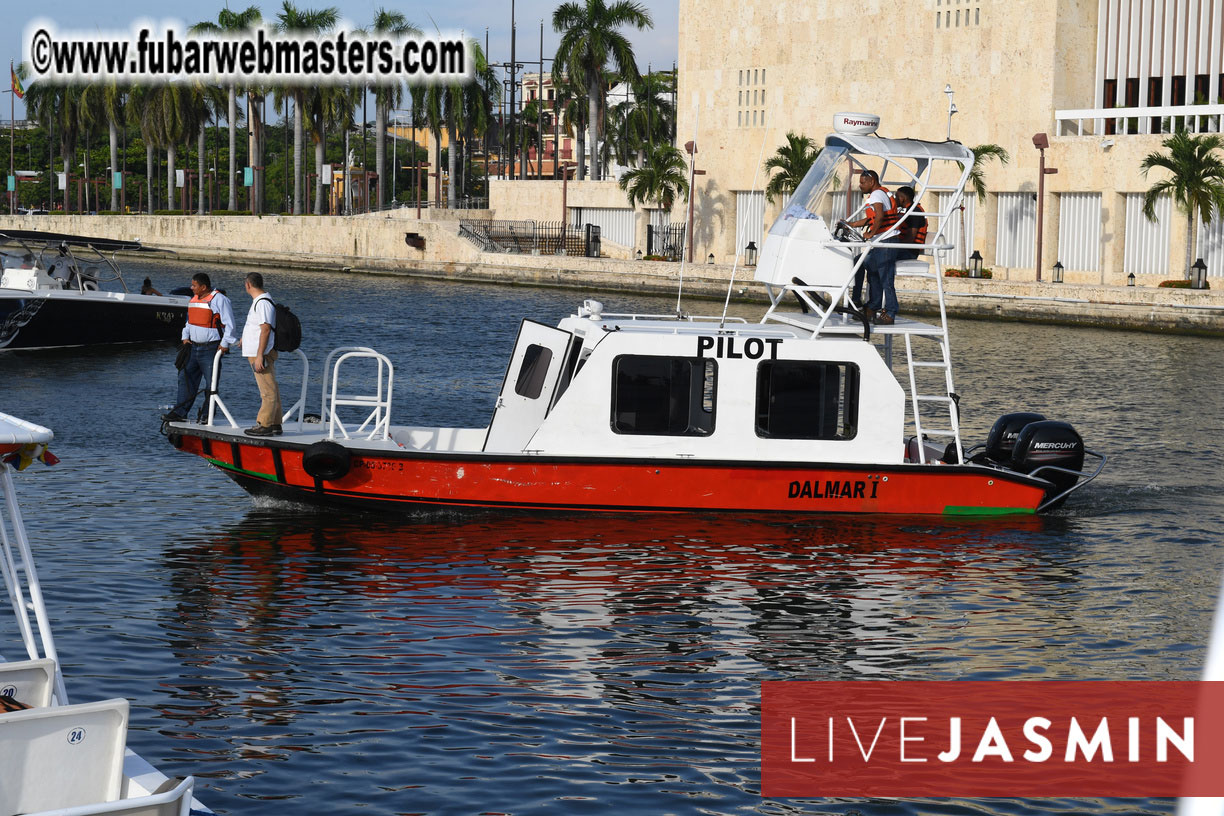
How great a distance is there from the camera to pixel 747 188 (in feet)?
247

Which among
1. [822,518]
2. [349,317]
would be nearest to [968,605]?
[822,518]

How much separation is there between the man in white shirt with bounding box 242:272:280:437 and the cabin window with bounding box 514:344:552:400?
271 centimetres

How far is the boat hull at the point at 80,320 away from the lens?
115ft

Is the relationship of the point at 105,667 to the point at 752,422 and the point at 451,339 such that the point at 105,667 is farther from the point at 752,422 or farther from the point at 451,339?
the point at 451,339

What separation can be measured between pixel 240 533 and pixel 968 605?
7.79m

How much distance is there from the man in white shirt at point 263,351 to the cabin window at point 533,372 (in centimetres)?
271

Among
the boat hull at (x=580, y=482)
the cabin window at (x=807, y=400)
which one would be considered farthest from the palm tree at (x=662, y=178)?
the boat hull at (x=580, y=482)

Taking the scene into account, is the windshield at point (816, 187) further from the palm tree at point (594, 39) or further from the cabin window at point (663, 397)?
the palm tree at point (594, 39)

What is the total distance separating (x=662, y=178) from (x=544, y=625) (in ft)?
210

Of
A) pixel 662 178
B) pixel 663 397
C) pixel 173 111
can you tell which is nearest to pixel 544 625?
pixel 663 397

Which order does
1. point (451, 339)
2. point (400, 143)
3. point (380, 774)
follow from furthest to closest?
1. point (400, 143)
2. point (451, 339)
3. point (380, 774)

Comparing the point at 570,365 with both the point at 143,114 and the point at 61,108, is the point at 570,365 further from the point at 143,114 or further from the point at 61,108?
the point at 61,108

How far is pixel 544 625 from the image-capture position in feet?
41.8

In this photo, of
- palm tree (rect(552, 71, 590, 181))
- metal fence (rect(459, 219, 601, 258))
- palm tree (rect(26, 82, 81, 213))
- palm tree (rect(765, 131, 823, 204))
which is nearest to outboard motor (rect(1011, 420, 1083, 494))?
palm tree (rect(765, 131, 823, 204))
